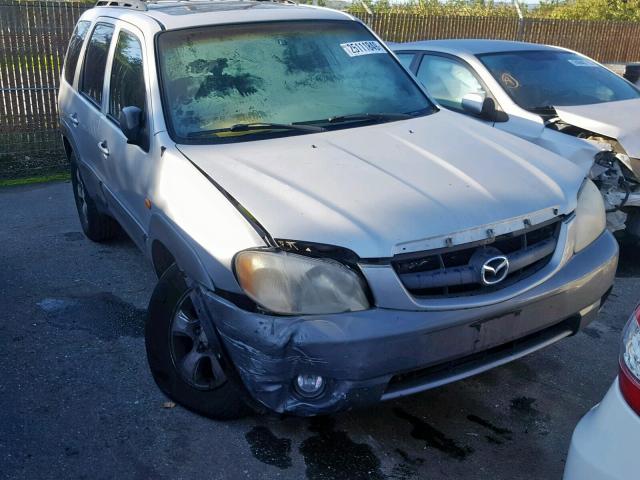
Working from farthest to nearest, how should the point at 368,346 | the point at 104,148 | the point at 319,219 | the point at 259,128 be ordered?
the point at 104,148
the point at 259,128
the point at 319,219
the point at 368,346

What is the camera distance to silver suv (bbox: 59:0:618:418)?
265 cm

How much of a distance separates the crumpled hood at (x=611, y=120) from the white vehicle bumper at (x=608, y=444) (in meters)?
3.69

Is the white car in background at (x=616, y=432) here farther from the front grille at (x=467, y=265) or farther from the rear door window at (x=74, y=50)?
the rear door window at (x=74, y=50)

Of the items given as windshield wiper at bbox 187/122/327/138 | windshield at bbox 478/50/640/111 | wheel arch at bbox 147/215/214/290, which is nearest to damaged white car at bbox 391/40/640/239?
windshield at bbox 478/50/640/111

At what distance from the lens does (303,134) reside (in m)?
3.62

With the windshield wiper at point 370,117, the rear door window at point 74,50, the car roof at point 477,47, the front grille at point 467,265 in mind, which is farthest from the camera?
the car roof at point 477,47

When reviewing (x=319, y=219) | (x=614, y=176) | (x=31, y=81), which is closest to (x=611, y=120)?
(x=614, y=176)

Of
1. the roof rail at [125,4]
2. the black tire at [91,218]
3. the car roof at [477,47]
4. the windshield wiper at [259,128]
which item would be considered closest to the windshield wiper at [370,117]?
the windshield wiper at [259,128]

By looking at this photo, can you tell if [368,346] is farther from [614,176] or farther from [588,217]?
[614,176]

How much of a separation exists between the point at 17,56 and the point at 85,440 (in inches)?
278

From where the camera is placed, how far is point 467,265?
9.25 feet

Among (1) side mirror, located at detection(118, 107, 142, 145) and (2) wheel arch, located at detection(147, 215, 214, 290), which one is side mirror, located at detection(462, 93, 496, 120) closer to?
(1) side mirror, located at detection(118, 107, 142, 145)

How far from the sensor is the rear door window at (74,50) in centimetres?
551

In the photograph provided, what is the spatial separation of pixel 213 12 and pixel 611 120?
10.4 ft
